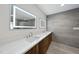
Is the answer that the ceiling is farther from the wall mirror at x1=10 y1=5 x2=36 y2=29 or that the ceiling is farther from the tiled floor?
the tiled floor

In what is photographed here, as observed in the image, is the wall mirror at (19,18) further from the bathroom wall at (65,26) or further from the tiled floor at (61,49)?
the tiled floor at (61,49)

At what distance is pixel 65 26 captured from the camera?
1358 mm

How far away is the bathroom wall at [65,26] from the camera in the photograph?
1.33m

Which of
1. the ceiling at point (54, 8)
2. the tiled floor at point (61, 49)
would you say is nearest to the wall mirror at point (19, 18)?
the ceiling at point (54, 8)

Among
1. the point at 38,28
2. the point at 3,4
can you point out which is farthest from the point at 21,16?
the point at 38,28

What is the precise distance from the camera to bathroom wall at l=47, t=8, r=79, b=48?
1333 millimetres

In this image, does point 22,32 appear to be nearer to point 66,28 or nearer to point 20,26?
point 20,26

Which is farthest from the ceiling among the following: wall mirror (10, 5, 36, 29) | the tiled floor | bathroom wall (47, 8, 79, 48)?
the tiled floor

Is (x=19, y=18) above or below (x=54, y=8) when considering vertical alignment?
below

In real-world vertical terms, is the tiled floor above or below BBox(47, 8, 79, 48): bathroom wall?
below

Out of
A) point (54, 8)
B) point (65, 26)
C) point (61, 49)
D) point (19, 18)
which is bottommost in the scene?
point (61, 49)

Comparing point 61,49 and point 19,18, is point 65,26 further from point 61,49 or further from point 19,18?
point 19,18

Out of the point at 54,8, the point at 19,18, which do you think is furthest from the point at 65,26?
the point at 19,18

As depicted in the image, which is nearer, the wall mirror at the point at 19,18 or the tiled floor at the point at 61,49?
the wall mirror at the point at 19,18
